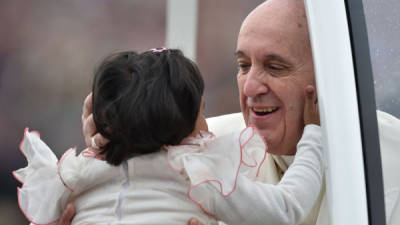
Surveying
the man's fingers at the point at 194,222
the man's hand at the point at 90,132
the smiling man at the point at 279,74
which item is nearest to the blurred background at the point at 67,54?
the smiling man at the point at 279,74

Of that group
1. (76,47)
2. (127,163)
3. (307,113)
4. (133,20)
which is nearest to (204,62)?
(133,20)

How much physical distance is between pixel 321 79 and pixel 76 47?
3708 millimetres

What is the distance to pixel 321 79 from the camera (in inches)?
44.9

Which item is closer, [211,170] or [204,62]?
[211,170]

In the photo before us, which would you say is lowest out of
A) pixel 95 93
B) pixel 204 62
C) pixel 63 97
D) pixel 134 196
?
pixel 63 97

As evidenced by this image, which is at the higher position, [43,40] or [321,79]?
[321,79]

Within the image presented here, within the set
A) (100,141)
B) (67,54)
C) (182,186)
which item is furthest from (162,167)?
(67,54)

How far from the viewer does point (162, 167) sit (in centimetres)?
122

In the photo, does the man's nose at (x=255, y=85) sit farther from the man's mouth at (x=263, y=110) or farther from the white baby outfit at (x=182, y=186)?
the white baby outfit at (x=182, y=186)

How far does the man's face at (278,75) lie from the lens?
1.57 m

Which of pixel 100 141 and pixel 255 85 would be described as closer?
pixel 100 141

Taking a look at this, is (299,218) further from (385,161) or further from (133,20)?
(133,20)

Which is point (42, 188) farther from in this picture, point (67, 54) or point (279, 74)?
point (67, 54)

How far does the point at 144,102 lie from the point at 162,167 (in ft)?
0.47
